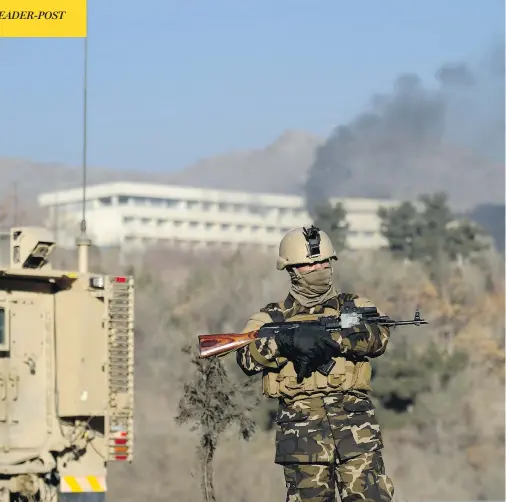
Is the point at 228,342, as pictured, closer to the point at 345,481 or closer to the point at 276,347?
the point at 276,347

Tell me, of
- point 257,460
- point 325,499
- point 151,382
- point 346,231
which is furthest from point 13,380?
point 346,231

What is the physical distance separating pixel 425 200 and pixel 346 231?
230cm

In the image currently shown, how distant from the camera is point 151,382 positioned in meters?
28.9

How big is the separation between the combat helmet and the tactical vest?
0.92ft

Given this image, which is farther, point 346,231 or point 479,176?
point 479,176

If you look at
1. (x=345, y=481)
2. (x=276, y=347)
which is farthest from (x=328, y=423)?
(x=276, y=347)

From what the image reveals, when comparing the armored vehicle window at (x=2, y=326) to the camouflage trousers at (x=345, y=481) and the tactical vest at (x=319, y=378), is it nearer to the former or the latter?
the tactical vest at (x=319, y=378)

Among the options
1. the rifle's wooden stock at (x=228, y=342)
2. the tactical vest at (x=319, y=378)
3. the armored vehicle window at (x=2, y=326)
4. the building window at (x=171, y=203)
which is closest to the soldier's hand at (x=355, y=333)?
the tactical vest at (x=319, y=378)

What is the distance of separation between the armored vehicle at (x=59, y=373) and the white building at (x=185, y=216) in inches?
694

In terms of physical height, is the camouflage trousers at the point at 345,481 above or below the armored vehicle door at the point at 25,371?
below

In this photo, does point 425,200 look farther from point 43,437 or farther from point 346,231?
A: point 43,437

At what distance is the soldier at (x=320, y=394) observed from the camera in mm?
8641

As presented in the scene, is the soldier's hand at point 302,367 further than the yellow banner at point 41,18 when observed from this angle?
No

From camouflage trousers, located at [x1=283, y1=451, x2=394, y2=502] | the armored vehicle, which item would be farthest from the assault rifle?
the armored vehicle
